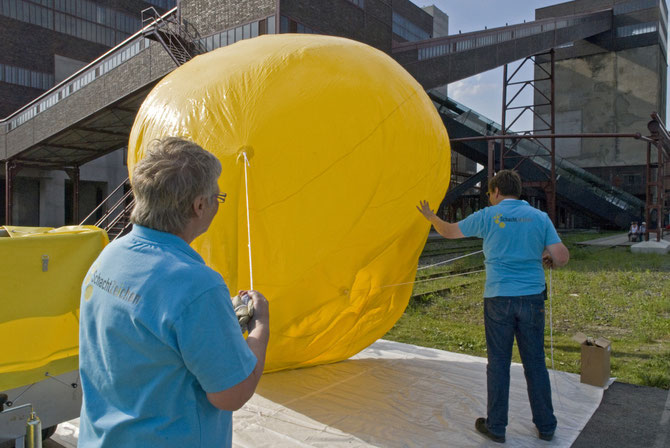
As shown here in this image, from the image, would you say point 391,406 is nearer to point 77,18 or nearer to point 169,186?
point 169,186

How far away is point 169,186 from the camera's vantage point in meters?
1.39

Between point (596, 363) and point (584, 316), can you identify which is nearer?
point (596, 363)

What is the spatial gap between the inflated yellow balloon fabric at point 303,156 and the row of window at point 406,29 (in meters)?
36.7

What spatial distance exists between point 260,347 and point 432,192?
314cm

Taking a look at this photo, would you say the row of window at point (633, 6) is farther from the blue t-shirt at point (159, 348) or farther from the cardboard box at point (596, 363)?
the blue t-shirt at point (159, 348)

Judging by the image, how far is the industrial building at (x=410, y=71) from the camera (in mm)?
18375

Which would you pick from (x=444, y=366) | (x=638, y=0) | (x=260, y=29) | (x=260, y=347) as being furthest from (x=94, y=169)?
(x=638, y=0)

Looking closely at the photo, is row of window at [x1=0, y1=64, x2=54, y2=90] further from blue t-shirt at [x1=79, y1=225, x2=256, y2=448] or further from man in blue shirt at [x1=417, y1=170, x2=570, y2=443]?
blue t-shirt at [x1=79, y1=225, x2=256, y2=448]

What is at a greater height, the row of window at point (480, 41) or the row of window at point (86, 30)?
the row of window at point (86, 30)

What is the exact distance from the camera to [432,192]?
171 inches

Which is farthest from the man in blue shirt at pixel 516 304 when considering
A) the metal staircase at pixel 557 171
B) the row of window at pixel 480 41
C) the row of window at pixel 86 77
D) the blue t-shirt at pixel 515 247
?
the metal staircase at pixel 557 171

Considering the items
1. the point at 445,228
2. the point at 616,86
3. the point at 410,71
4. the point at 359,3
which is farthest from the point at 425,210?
the point at 616,86

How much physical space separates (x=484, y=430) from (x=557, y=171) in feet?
86.2

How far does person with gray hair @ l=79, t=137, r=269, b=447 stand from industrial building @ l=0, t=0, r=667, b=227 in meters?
16.9
